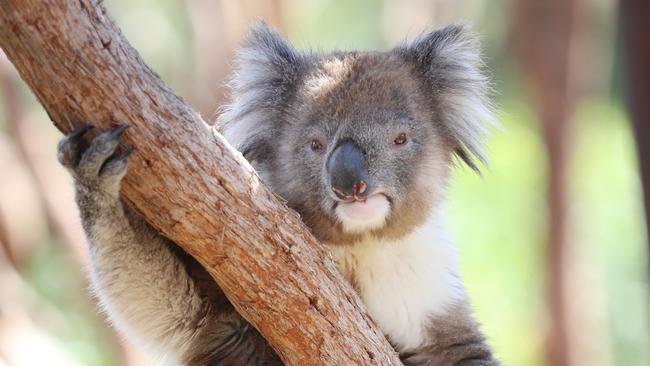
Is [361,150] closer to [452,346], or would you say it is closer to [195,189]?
[195,189]

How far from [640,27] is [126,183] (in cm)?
229

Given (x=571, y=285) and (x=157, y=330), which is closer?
(x=157, y=330)

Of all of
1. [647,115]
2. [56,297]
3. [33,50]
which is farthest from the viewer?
[56,297]

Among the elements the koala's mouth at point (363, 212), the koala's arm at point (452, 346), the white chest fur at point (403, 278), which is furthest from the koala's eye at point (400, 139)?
the koala's arm at point (452, 346)

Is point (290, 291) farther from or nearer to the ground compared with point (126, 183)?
nearer to the ground

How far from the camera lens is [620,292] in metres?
15.4

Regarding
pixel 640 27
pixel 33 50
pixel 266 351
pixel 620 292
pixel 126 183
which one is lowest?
pixel 266 351

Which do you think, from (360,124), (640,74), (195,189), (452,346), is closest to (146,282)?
(195,189)

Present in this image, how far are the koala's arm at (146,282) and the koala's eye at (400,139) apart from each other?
2.61 feet

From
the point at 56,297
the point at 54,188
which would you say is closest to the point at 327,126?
the point at 54,188

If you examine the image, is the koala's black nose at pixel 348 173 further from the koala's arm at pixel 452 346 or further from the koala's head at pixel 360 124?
the koala's arm at pixel 452 346

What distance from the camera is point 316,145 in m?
3.22

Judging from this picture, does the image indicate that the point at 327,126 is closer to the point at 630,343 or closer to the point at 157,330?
the point at 157,330

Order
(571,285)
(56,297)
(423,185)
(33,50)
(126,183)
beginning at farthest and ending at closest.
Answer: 1. (56,297)
2. (571,285)
3. (423,185)
4. (126,183)
5. (33,50)
